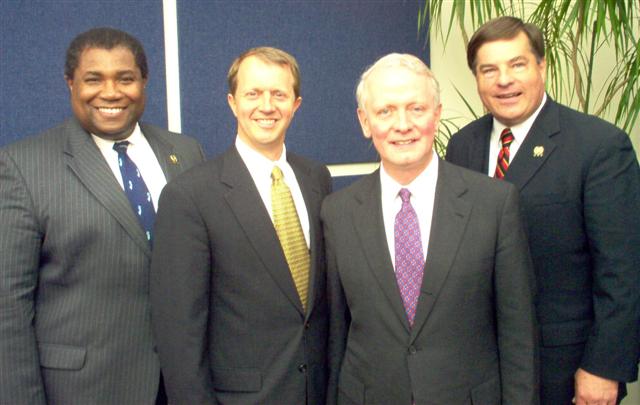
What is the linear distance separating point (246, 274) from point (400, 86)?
57cm

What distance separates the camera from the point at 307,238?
165cm

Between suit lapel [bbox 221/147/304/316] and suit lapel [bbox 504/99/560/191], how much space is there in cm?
64

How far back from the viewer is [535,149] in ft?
5.59

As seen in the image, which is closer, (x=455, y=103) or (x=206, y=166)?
(x=206, y=166)

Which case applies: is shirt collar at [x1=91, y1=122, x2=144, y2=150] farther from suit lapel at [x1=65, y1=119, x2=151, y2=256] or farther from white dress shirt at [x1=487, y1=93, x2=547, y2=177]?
white dress shirt at [x1=487, y1=93, x2=547, y2=177]

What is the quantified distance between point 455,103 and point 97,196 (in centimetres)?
200

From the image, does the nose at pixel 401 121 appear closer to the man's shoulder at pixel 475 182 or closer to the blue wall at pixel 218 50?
the man's shoulder at pixel 475 182

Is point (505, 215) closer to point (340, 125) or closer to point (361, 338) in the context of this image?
point (361, 338)

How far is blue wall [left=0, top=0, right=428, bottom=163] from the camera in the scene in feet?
6.94

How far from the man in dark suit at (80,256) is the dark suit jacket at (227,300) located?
0.38 feet

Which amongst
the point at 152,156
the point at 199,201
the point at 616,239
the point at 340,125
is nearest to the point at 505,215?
the point at 616,239

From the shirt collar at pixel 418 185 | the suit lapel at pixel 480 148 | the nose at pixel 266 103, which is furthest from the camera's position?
the suit lapel at pixel 480 148

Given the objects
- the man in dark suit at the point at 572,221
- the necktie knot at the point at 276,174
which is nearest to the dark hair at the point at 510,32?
the man in dark suit at the point at 572,221

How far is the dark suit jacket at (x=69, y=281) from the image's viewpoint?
1.53 metres
